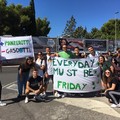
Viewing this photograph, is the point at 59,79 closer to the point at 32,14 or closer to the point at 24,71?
the point at 24,71

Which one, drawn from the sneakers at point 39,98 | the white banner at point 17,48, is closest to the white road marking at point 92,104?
the sneakers at point 39,98

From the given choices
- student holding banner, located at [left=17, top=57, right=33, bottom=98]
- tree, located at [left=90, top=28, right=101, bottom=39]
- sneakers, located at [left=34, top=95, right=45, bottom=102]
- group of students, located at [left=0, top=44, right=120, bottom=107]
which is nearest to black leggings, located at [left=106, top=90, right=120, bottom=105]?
group of students, located at [left=0, top=44, right=120, bottom=107]

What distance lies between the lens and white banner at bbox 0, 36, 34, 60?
13320mm

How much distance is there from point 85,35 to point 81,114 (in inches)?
2825

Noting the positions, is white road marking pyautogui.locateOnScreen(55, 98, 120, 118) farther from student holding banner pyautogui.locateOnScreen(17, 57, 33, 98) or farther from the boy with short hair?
student holding banner pyautogui.locateOnScreen(17, 57, 33, 98)

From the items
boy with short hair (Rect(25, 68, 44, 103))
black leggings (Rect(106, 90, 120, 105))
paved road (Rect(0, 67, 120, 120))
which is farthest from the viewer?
boy with short hair (Rect(25, 68, 44, 103))

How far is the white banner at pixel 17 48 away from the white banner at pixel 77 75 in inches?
79.6

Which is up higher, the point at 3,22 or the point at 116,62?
the point at 3,22

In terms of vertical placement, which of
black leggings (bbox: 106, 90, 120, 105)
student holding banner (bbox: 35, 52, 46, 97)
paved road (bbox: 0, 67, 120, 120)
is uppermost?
student holding banner (bbox: 35, 52, 46, 97)

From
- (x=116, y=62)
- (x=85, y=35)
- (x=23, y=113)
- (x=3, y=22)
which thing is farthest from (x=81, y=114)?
(x=85, y=35)

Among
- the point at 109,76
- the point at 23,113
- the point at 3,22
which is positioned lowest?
the point at 23,113

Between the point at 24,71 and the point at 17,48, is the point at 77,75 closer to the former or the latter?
the point at 24,71

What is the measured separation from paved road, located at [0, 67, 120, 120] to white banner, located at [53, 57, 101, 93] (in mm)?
361

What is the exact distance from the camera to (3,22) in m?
48.9
